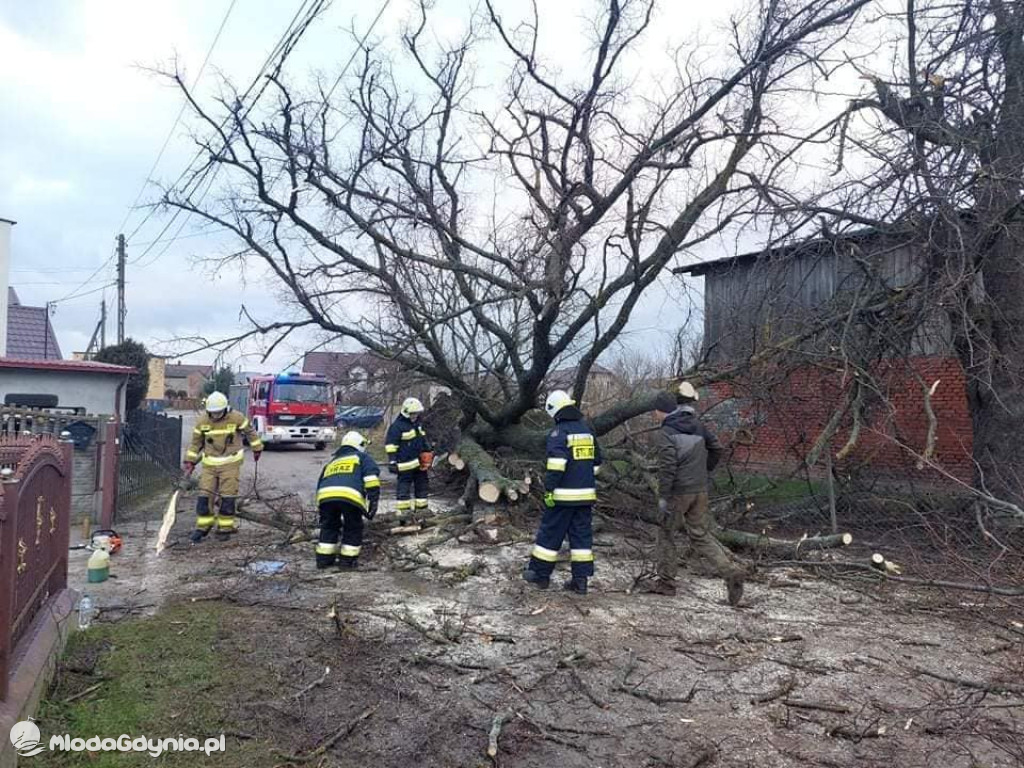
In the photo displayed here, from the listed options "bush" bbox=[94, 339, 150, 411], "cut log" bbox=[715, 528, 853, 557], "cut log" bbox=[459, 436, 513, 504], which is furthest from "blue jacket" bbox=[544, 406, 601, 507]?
"bush" bbox=[94, 339, 150, 411]

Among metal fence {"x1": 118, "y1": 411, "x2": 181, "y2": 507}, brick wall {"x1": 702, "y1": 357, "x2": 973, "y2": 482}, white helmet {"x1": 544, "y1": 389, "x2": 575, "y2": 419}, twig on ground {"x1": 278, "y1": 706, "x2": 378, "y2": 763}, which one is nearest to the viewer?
twig on ground {"x1": 278, "y1": 706, "x2": 378, "y2": 763}

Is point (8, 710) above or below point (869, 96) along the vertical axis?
below

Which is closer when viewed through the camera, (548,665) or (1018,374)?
(548,665)

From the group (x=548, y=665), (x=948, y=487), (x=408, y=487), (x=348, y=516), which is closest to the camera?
(x=548, y=665)

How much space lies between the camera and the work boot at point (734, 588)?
6.10m

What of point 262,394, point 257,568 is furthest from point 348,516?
point 262,394

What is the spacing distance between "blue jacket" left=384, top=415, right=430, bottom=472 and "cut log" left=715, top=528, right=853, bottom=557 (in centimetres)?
389

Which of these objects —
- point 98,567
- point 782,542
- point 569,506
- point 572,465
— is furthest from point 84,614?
point 782,542

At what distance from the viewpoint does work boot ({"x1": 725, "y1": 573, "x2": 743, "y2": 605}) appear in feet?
20.0

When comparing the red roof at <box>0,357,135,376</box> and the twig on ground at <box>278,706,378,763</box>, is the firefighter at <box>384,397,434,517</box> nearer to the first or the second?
the red roof at <box>0,357,135,376</box>

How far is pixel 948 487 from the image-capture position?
916cm

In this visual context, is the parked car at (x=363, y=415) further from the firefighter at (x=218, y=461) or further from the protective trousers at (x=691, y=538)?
the protective trousers at (x=691, y=538)

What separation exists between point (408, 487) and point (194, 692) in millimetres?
5766

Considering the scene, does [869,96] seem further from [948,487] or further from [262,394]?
[262,394]
